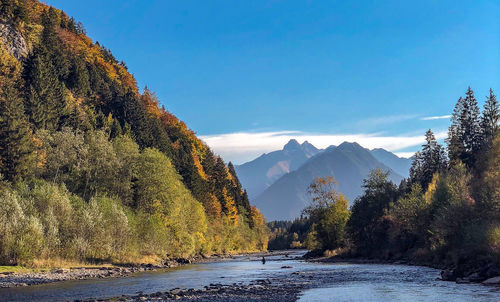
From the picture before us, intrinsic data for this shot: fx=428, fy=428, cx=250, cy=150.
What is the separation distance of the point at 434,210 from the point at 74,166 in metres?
58.2

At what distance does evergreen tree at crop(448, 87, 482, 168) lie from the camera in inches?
4503

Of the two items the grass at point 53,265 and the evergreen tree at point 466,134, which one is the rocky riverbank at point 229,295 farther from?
the evergreen tree at point 466,134

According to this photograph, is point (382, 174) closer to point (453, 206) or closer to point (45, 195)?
point (453, 206)

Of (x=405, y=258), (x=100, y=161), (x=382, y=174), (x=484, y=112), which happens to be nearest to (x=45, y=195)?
(x=100, y=161)

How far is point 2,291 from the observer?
34125mm

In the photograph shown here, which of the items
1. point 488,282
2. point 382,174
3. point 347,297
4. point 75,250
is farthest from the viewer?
point 382,174

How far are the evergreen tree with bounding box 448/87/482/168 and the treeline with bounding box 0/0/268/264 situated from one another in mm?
71017

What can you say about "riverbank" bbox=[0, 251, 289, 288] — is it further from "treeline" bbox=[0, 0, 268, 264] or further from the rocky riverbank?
the rocky riverbank

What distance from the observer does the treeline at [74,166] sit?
5356 centimetres

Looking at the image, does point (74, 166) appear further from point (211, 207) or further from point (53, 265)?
point (211, 207)

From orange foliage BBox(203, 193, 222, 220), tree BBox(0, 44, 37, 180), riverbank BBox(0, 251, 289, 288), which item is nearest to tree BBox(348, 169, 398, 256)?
riverbank BBox(0, 251, 289, 288)

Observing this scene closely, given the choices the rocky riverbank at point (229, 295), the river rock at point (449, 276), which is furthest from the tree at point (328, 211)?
the rocky riverbank at point (229, 295)

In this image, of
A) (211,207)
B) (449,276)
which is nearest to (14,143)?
(449,276)

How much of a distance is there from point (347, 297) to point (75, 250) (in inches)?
1548
